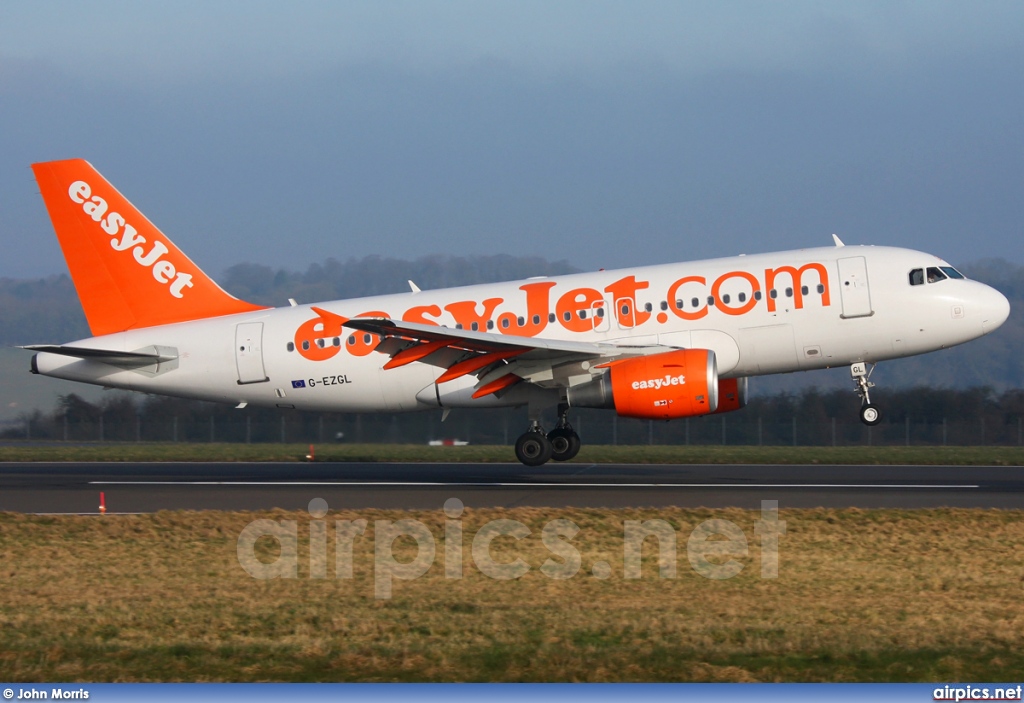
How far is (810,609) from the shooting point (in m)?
12.2

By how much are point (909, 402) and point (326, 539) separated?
38141mm

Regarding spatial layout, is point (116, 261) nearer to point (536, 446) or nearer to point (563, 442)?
point (536, 446)

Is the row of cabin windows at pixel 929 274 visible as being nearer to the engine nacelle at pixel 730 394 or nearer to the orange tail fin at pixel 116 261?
the engine nacelle at pixel 730 394

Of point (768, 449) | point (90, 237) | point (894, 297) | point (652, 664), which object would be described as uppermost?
point (90, 237)

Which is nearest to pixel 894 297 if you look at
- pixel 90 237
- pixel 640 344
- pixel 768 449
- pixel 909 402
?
pixel 640 344

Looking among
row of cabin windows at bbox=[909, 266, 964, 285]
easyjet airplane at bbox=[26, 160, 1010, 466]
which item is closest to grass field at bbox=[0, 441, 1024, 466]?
easyjet airplane at bbox=[26, 160, 1010, 466]

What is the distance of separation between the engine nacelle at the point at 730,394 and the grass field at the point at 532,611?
30.5ft

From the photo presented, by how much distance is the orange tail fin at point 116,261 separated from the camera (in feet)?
92.2

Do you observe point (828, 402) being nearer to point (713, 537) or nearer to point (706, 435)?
point (706, 435)

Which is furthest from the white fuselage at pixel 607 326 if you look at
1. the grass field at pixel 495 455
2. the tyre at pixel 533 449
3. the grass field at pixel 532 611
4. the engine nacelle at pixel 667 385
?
the grass field at pixel 532 611

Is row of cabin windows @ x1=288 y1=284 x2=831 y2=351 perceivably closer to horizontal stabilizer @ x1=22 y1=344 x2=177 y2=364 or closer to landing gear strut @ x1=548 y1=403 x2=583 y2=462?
landing gear strut @ x1=548 y1=403 x2=583 y2=462

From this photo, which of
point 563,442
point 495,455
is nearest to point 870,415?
point 563,442

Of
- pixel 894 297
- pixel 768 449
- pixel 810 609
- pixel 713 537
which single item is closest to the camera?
pixel 810 609

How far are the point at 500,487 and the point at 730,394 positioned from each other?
20.7ft
